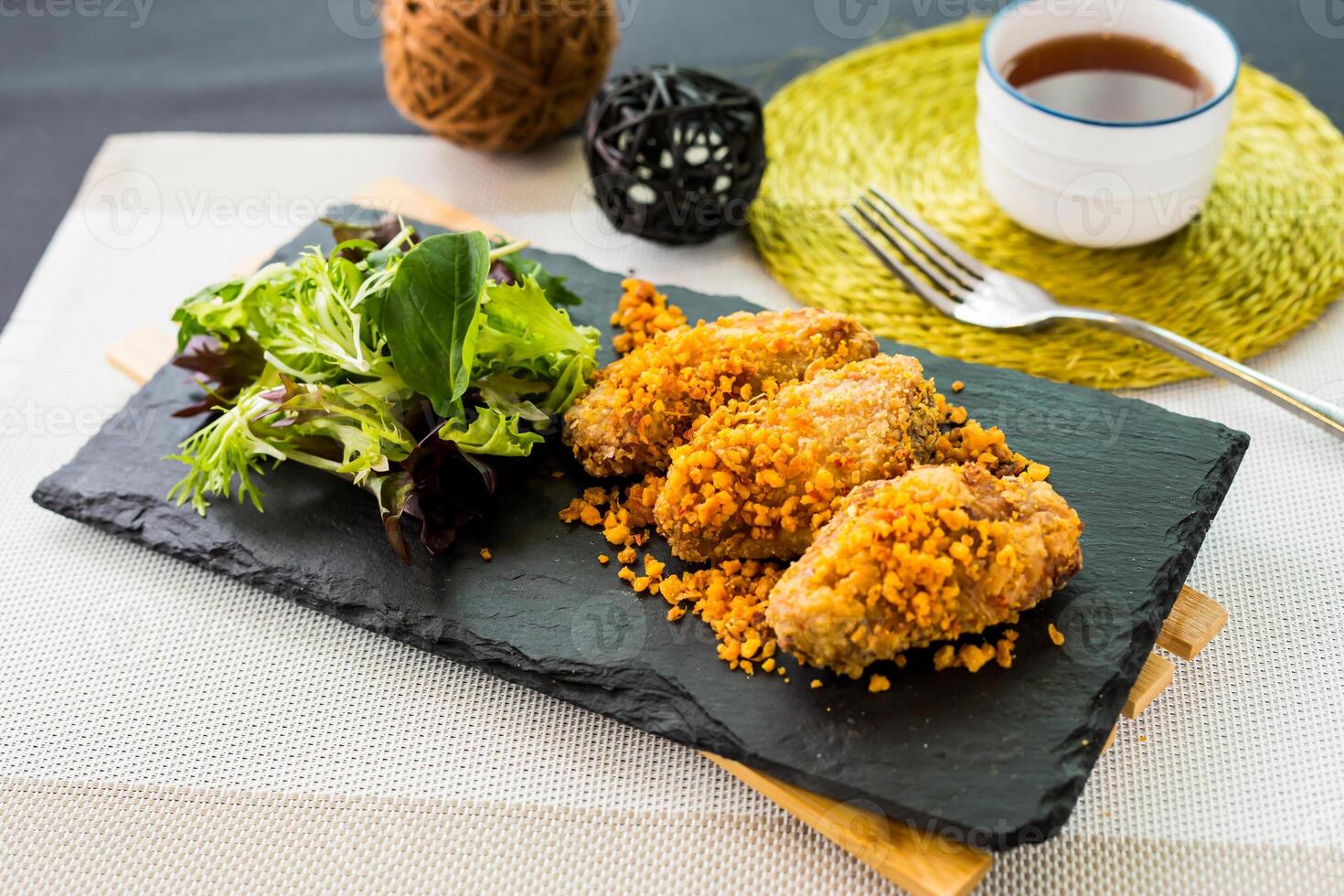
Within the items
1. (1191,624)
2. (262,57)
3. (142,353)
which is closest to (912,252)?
(1191,624)

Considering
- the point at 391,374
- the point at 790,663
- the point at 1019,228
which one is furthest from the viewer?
the point at 1019,228

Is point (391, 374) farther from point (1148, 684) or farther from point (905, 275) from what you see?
point (1148, 684)

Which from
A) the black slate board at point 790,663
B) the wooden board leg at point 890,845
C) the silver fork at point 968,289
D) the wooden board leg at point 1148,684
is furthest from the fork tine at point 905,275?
the wooden board leg at point 890,845

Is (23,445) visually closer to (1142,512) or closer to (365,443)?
(365,443)

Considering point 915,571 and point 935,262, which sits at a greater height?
point 915,571

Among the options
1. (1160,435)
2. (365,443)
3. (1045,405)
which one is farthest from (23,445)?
(1160,435)

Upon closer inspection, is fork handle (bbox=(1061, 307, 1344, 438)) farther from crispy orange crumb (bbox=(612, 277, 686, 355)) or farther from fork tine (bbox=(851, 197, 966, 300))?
crispy orange crumb (bbox=(612, 277, 686, 355))

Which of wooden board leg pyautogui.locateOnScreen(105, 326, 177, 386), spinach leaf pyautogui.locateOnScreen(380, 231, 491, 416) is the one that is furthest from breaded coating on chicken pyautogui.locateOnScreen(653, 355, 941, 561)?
wooden board leg pyautogui.locateOnScreen(105, 326, 177, 386)
